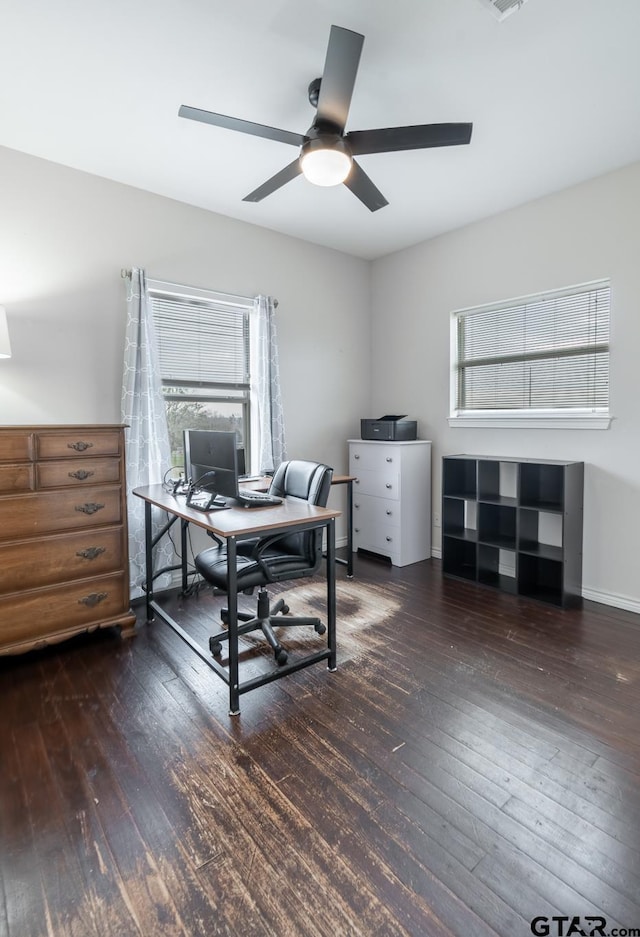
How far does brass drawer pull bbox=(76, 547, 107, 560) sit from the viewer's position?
8.36 ft

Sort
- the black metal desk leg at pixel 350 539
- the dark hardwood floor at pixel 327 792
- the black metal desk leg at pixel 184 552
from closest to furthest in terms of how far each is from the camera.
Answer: the dark hardwood floor at pixel 327 792, the black metal desk leg at pixel 184 552, the black metal desk leg at pixel 350 539

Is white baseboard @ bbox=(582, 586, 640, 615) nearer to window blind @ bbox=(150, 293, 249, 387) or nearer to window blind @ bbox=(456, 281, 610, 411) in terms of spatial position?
window blind @ bbox=(456, 281, 610, 411)

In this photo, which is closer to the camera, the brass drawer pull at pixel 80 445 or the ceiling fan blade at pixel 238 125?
the ceiling fan blade at pixel 238 125

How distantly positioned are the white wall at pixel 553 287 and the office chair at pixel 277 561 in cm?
190

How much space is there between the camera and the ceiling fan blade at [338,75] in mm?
1637

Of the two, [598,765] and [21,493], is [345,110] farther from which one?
[598,765]

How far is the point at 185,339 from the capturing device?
Result: 3498 millimetres

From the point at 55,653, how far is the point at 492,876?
2320 mm

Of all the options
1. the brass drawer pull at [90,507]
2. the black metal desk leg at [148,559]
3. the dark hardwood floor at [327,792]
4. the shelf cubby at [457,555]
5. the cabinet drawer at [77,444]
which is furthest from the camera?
the shelf cubby at [457,555]

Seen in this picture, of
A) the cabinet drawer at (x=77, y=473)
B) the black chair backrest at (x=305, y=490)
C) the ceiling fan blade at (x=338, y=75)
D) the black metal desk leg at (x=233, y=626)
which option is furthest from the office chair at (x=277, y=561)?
the ceiling fan blade at (x=338, y=75)

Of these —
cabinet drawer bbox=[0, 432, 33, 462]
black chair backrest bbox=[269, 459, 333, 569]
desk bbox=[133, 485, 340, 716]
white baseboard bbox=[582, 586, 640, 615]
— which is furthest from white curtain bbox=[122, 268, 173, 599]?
white baseboard bbox=[582, 586, 640, 615]

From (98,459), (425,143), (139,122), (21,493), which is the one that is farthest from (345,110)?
(21,493)

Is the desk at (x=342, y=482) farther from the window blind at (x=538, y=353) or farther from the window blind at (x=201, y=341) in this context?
the window blind at (x=538, y=353)

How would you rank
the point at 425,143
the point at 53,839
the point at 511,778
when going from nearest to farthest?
the point at 53,839 → the point at 511,778 → the point at 425,143
